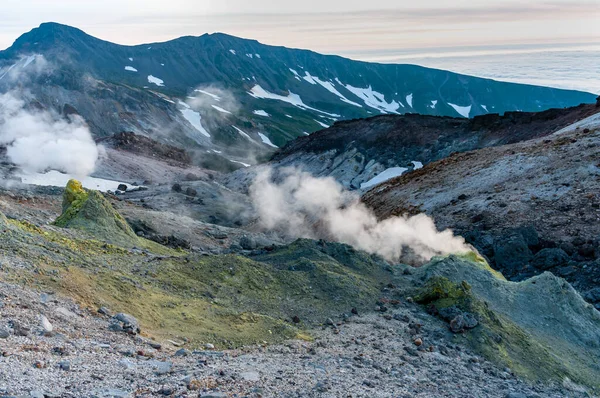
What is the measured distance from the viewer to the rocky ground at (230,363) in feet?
24.1

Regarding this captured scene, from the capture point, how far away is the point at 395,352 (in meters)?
11.0

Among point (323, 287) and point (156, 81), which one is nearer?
point (323, 287)

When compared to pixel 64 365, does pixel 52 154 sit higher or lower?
lower

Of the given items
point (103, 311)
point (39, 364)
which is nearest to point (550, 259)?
point (103, 311)

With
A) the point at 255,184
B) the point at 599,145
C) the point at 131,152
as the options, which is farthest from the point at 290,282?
the point at 131,152

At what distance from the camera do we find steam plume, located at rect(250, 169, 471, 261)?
21859 mm

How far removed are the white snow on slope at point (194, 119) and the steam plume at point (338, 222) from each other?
68116 millimetres

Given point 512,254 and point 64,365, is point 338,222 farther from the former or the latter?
point 64,365

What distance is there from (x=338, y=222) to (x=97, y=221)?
13.9 meters

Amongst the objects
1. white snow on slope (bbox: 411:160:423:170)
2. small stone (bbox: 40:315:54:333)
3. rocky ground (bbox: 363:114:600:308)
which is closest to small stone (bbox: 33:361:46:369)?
small stone (bbox: 40:315:54:333)

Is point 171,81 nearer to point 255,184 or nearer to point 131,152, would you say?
point 131,152

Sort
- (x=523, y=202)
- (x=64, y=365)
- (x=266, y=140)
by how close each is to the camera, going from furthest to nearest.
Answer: (x=266, y=140) → (x=523, y=202) → (x=64, y=365)

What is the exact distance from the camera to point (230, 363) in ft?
29.1

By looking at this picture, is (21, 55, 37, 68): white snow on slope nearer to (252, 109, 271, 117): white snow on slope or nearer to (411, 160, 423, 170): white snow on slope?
(252, 109, 271, 117): white snow on slope
